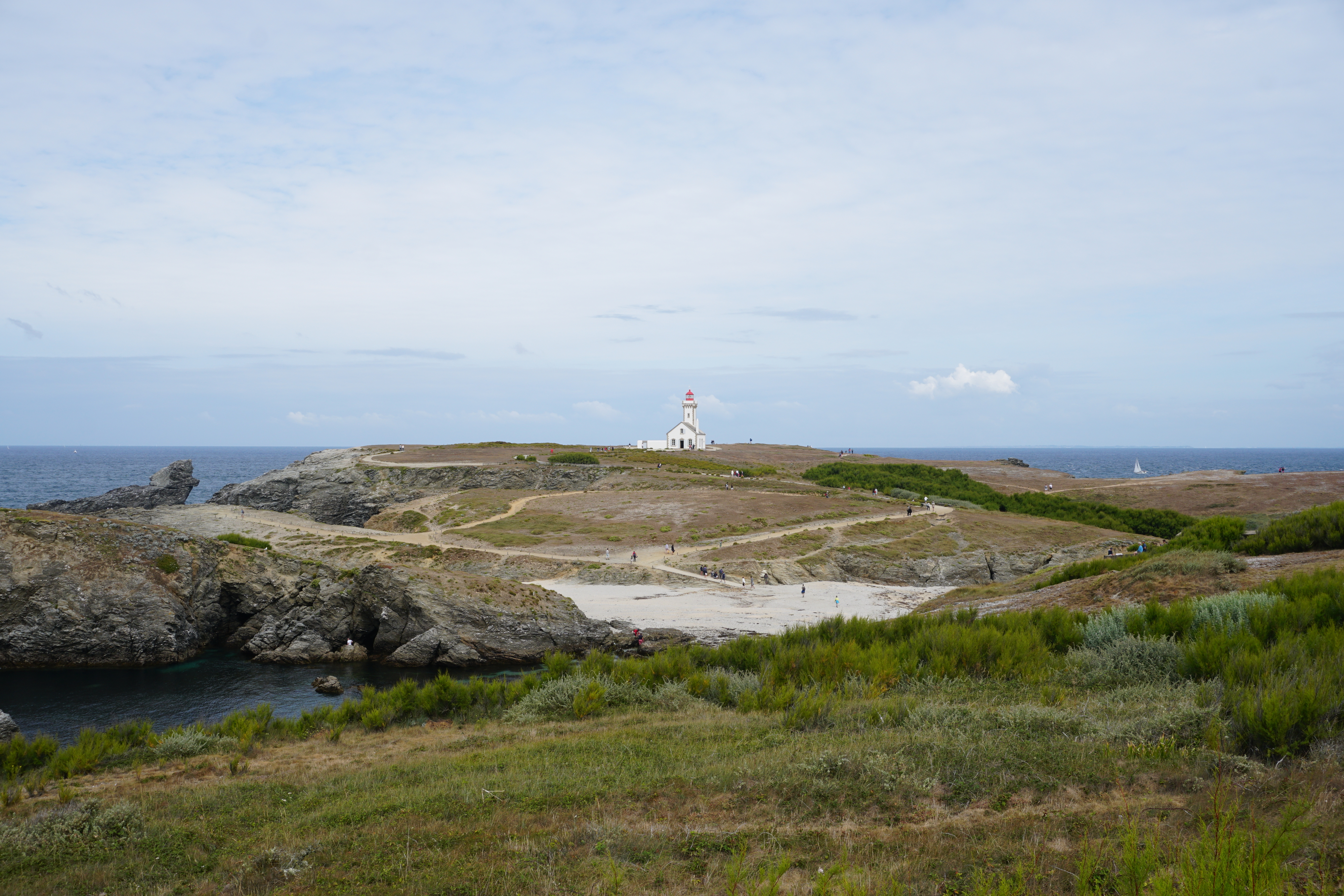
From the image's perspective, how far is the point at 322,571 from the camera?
33.7m

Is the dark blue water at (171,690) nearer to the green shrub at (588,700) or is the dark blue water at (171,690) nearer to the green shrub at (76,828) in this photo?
the green shrub at (588,700)

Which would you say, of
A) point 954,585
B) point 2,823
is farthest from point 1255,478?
point 2,823

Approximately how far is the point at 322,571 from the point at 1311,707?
119 feet

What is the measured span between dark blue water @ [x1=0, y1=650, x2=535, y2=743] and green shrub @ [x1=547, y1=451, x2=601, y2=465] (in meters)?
53.3

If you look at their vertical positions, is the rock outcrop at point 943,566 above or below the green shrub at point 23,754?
below

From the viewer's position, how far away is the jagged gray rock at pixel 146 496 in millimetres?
66125

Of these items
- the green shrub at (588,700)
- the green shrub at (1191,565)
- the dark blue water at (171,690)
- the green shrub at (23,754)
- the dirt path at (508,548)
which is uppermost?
the green shrub at (1191,565)

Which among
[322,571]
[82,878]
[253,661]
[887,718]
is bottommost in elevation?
[253,661]

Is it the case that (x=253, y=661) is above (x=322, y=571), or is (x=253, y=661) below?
below

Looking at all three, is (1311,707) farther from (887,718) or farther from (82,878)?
(82,878)

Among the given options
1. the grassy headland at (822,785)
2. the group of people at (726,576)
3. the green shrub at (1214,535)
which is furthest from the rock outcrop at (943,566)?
the grassy headland at (822,785)

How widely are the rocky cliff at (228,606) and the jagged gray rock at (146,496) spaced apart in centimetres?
4414

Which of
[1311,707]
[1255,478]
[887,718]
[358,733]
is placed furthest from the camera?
[1255,478]

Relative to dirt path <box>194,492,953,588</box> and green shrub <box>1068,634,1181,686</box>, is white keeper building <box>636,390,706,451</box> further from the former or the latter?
green shrub <box>1068,634,1181,686</box>
